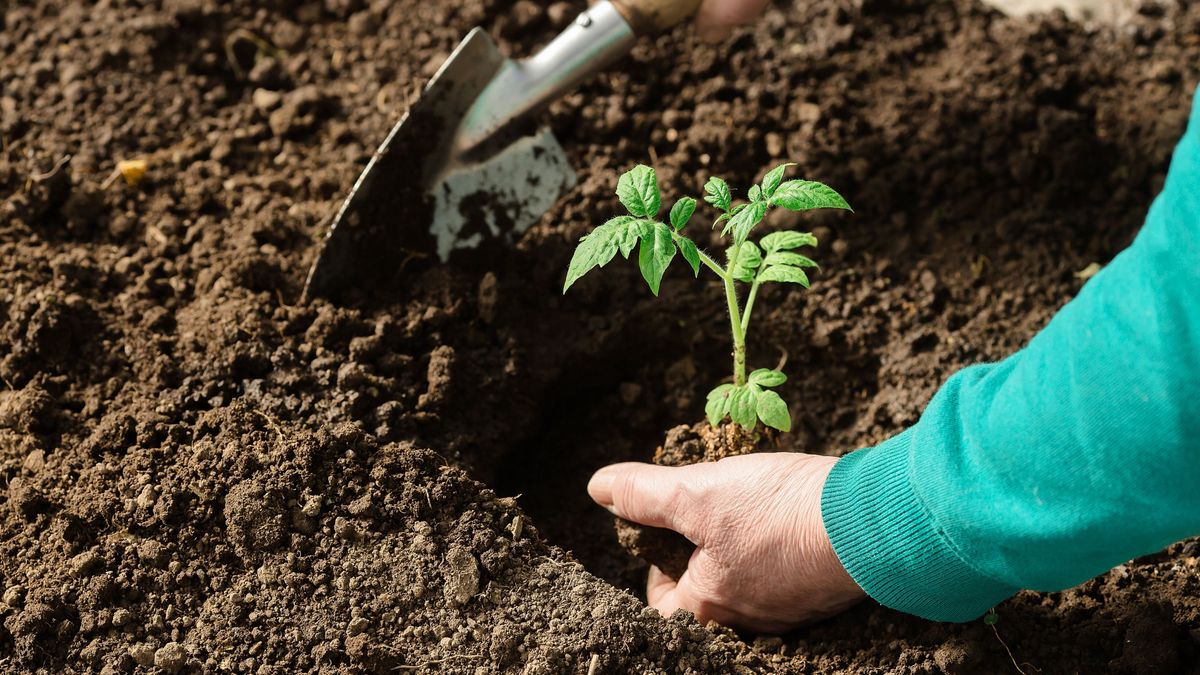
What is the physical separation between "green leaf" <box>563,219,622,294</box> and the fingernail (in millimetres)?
520

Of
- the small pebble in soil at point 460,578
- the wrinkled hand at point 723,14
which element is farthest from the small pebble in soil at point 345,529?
the wrinkled hand at point 723,14

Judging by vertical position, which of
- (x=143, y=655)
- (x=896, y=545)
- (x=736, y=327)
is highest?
(x=143, y=655)

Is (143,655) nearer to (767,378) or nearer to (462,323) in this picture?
(462,323)

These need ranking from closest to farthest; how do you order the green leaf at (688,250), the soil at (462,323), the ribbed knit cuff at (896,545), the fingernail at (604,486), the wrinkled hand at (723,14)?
the ribbed knit cuff at (896,545)
the green leaf at (688,250)
the soil at (462,323)
the fingernail at (604,486)
the wrinkled hand at (723,14)

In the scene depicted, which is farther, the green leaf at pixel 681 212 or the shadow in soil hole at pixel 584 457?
the shadow in soil hole at pixel 584 457

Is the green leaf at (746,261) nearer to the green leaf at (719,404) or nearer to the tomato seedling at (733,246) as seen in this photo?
the tomato seedling at (733,246)

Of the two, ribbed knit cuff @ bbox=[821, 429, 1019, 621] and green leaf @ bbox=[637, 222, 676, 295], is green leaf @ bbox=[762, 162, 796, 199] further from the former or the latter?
ribbed knit cuff @ bbox=[821, 429, 1019, 621]

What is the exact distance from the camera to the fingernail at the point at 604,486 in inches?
85.9

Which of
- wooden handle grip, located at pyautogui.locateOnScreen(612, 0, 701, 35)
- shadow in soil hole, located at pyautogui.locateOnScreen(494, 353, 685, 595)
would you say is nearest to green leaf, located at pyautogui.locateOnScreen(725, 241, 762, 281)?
shadow in soil hole, located at pyautogui.locateOnScreen(494, 353, 685, 595)

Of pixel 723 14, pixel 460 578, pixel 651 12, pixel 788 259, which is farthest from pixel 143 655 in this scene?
pixel 723 14

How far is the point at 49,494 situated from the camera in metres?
2.08

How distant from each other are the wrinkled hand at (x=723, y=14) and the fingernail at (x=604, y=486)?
1185 millimetres

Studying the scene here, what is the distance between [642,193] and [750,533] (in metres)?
0.66

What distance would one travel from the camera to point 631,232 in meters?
1.83
